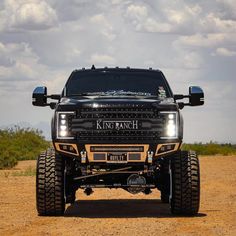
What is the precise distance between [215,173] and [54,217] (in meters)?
13.6

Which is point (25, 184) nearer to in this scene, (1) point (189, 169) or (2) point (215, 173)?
(2) point (215, 173)

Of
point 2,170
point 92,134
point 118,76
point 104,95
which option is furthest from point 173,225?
point 2,170

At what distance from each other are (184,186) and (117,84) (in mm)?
2539

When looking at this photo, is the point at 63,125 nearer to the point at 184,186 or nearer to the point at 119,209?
the point at 184,186

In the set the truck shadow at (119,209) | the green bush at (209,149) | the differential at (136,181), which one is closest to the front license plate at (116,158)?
the differential at (136,181)

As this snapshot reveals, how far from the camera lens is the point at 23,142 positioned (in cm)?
4388

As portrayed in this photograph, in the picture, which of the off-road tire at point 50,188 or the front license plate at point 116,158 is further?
the off-road tire at point 50,188

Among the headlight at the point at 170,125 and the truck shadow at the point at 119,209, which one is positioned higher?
the headlight at the point at 170,125

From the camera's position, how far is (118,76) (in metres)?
14.9

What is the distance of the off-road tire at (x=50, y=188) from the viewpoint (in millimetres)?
13094

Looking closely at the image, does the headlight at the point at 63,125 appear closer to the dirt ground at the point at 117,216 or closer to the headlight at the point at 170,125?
the dirt ground at the point at 117,216

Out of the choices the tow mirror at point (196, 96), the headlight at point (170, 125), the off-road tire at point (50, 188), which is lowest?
the off-road tire at point (50, 188)

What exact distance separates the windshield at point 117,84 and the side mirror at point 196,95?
581mm

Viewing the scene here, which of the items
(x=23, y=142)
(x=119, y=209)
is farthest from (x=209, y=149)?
(x=119, y=209)
